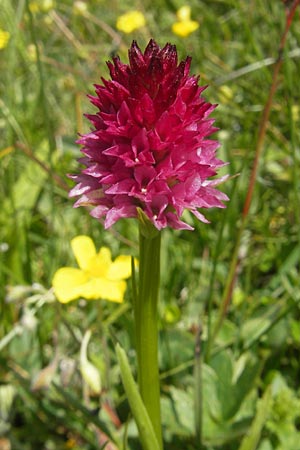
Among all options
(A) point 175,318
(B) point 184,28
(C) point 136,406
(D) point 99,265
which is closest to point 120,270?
(D) point 99,265

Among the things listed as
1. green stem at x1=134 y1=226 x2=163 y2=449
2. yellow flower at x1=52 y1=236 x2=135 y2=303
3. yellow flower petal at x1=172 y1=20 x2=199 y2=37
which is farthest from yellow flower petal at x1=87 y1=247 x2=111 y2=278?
yellow flower petal at x1=172 y1=20 x2=199 y2=37

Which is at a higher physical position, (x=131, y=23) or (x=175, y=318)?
(x=131, y=23)

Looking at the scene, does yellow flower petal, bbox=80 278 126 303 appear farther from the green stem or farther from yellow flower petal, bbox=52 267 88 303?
the green stem

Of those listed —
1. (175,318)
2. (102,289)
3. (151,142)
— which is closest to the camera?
(151,142)

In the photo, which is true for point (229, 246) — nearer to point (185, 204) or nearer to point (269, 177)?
point (269, 177)

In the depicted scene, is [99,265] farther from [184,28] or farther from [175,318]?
[184,28]

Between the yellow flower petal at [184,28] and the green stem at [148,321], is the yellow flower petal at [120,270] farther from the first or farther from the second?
the yellow flower petal at [184,28]
